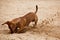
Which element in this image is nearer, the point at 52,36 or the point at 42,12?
the point at 52,36

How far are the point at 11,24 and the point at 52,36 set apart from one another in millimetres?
551

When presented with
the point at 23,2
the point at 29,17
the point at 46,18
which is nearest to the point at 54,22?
the point at 46,18

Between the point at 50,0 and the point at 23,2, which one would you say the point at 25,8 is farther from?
the point at 50,0

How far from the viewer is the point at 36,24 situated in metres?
2.81

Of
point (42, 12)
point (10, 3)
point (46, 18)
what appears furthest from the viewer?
point (10, 3)

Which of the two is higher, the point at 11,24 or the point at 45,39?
the point at 11,24

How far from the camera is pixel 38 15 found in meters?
3.36

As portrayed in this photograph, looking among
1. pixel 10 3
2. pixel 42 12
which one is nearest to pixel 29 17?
pixel 42 12

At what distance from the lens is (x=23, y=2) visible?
4461mm

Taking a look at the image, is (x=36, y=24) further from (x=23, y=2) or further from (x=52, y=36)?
(x=23, y=2)

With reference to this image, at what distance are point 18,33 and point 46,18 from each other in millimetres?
869

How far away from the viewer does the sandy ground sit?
2.35 meters

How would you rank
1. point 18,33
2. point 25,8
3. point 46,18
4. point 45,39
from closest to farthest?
1. point 45,39
2. point 18,33
3. point 46,18
4. point 25,8

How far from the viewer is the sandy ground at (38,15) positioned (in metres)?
2.35
